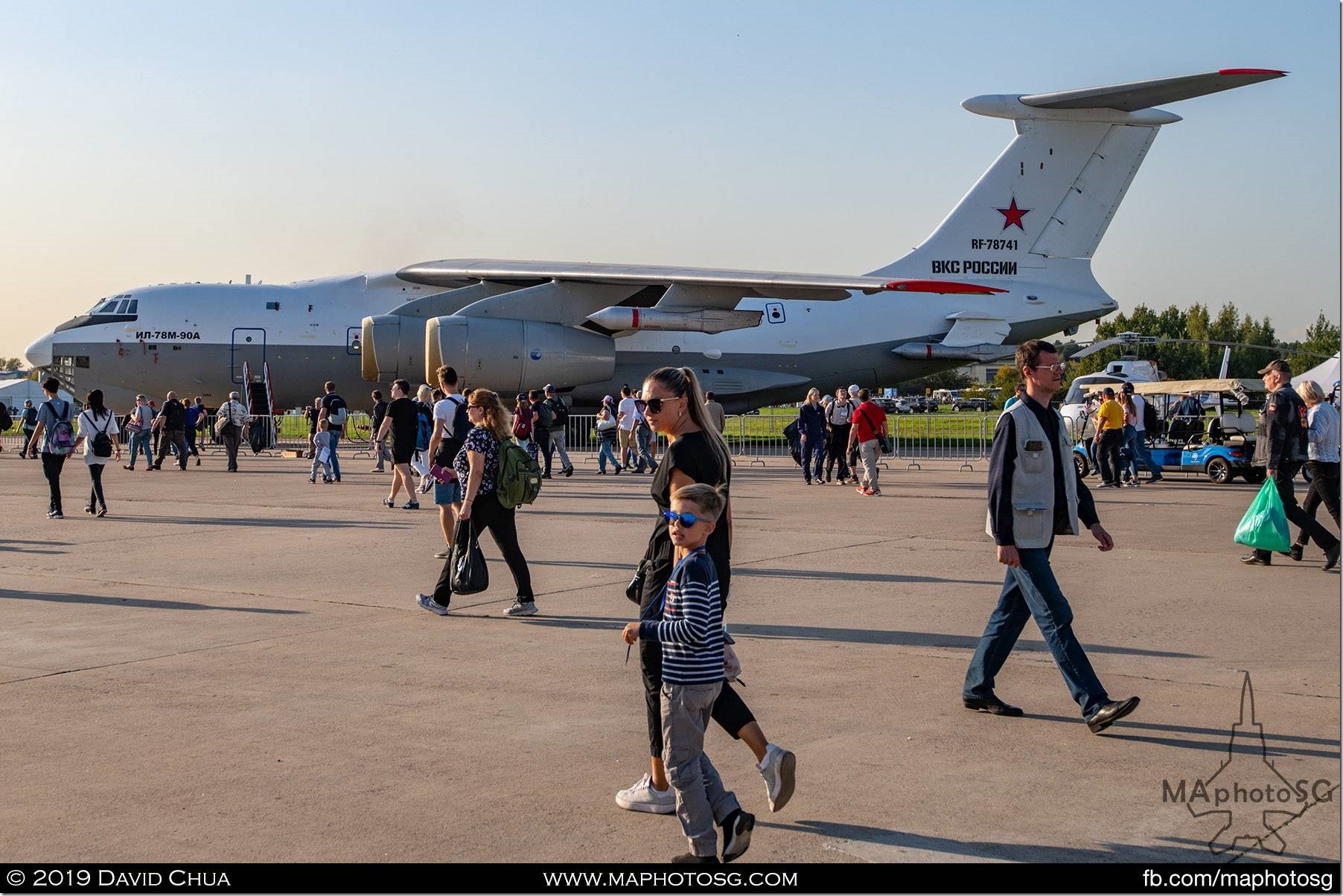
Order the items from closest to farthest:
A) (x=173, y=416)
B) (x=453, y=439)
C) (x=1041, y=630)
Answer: (x=1041, y=630) < (x=453, y=439) < (x=173, y=416)

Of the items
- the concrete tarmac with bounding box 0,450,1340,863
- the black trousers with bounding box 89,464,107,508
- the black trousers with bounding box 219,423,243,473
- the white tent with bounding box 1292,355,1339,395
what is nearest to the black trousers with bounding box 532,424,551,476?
the black trousers with bounding box 219,423,243,473

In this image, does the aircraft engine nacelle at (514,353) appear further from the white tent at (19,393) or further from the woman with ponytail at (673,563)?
the white tent at (19,393)

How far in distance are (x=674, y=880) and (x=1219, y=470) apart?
62.4 feet

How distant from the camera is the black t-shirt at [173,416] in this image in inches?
953

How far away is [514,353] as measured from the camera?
24578mm

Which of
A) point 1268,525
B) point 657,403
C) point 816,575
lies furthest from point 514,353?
point 657,403

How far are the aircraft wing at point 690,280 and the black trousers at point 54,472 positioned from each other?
12176 millimetres

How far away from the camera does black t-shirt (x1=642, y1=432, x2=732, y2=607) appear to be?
4.86 meters

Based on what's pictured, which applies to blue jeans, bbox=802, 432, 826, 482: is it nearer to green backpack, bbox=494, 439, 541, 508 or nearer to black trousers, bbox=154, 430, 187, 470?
black trousers, bbox=154, 430, 187, 470

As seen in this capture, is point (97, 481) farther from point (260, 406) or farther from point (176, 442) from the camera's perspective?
point (260, 406)

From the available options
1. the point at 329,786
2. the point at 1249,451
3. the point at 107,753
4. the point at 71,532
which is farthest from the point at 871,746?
the point at 1249,451

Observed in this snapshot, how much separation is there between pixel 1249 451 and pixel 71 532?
55.9 ft

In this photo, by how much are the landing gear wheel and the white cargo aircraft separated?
5287 mm

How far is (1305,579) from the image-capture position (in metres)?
9.90
